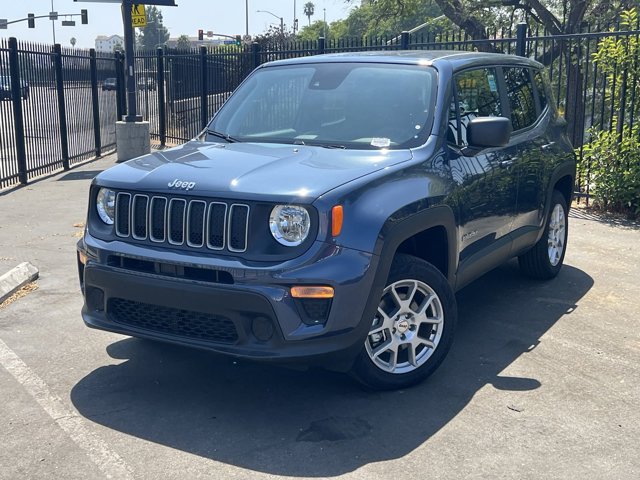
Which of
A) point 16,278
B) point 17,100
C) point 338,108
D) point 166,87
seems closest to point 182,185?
point 338,108

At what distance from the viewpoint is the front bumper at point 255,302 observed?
3850 mm

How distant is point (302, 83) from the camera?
18.1 feet

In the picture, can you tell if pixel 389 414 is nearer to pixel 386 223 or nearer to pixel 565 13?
pixel 386 223

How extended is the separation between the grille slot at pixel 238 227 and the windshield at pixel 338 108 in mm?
1112

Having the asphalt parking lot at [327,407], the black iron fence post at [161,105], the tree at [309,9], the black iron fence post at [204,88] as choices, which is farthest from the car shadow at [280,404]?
the tree at [309,9]

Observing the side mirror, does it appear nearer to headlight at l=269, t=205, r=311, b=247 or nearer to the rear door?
the rear door

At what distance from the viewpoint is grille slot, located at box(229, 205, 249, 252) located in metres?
3.97

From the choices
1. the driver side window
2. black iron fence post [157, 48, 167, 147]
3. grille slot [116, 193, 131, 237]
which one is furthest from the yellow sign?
grille slot [116, 193, 131, 237]

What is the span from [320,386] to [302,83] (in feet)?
7.20

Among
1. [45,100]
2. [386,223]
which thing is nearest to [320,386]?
[386,223]

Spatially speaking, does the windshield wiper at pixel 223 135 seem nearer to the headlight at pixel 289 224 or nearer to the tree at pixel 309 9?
the headlight at pixel 289 224

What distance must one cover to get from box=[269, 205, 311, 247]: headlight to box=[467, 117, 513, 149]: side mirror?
1564 mm

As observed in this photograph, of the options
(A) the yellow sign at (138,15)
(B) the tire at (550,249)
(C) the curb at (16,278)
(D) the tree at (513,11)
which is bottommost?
(C) the curb at (16,278)

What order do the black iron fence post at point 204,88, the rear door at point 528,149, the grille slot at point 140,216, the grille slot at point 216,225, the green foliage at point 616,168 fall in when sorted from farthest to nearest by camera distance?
the black iron fence post at point 204,88 → the green foliage at point 616,168 → the rear door at point 528,149 → the grille slot at point 140,216 → the grille slot at point 216,225
